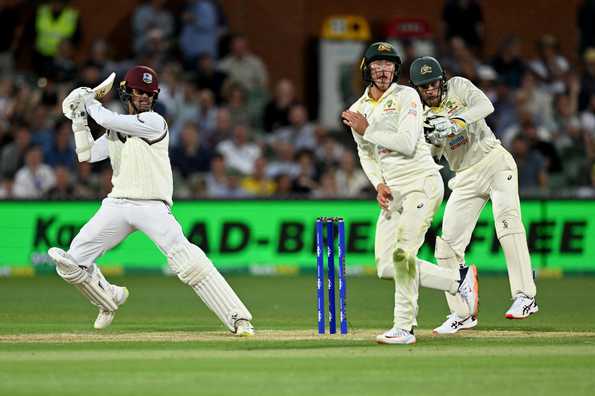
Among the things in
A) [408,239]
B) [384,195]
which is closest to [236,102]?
[384,195]

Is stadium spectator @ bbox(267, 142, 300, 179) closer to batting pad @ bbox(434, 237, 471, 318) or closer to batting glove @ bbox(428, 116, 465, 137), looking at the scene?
batting pad @ bbox(434, 237, 471, 318)

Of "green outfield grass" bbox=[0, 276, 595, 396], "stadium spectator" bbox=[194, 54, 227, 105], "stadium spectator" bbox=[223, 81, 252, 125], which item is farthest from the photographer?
"stadium spectator" bbox=[194, 54, 227, 105]

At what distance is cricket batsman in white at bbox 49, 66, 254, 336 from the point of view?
1036 cm

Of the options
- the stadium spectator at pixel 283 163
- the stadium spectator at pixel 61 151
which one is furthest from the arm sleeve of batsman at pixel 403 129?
the stadium spectator at pixel 61 151

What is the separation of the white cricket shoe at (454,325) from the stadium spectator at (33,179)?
8606 mm

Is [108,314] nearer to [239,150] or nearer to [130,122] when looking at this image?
[130,122]

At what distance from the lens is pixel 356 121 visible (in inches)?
385

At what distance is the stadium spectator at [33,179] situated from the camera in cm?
1817

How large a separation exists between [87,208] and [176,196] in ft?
3.76

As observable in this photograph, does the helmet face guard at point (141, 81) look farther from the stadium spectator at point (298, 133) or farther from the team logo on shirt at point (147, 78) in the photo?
the stadium spectator at point (298, 133)

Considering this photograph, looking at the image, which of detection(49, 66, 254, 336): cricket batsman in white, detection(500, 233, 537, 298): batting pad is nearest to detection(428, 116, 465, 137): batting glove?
detection(500, 233, 537, 298): batting pad

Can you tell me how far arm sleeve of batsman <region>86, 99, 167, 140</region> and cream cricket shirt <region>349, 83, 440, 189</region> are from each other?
1.53 m

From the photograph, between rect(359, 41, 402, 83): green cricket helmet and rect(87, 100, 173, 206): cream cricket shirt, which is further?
rect(87, 100, 173, 206): cream cricket shirt

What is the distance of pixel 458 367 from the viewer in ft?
28.2
